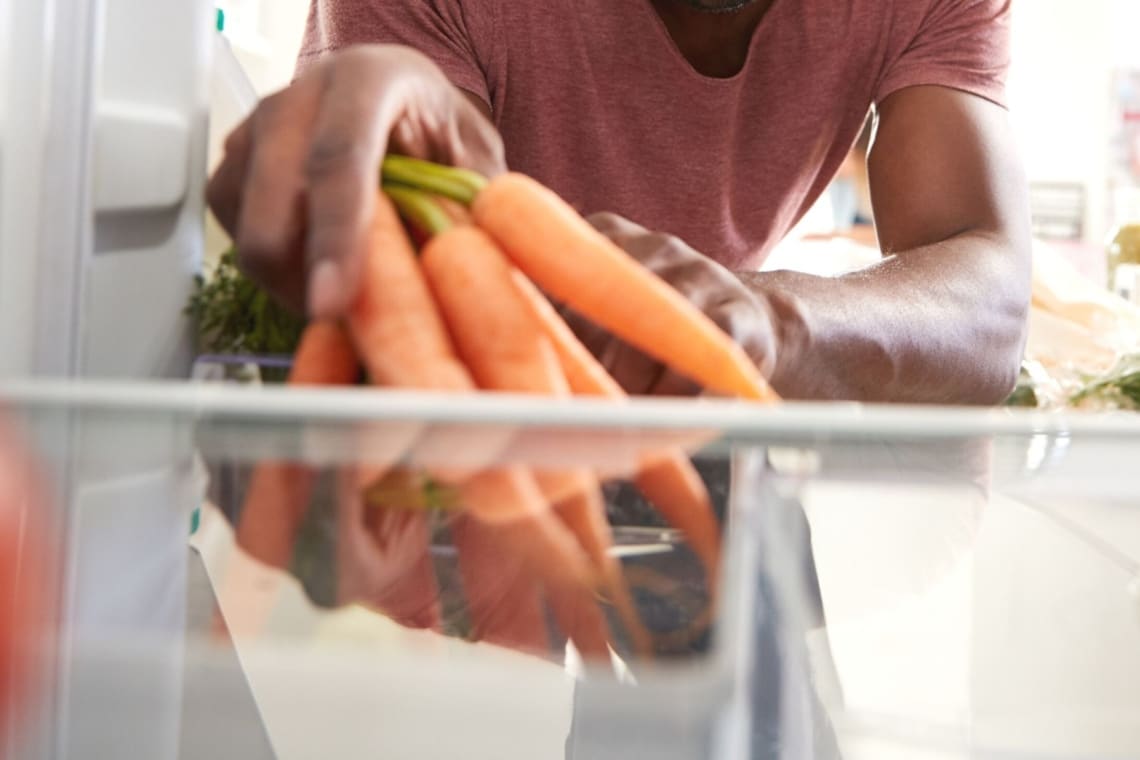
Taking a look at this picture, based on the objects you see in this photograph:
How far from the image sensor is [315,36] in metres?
1.23

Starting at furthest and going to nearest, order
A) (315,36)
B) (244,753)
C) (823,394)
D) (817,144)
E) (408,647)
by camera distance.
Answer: (817,144), (315,36), (823,394), (244,753), (408,647)

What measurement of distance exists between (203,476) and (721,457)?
16 cm

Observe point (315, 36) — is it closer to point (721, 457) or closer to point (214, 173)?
point (214, 173)

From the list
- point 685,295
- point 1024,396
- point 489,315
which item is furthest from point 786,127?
point 489,315

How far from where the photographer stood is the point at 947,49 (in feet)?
4.10

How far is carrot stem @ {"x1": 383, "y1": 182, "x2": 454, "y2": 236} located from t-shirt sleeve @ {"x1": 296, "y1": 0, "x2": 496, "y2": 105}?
0.68 m

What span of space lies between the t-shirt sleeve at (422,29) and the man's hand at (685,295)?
0.60 meters

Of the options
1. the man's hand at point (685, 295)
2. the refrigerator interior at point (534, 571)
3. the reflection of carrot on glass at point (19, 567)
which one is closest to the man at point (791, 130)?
the man's hand at point (685, 295)

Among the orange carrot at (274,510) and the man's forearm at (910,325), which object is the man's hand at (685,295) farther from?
the orange carrot at (274,510)

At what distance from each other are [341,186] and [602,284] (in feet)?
0.38

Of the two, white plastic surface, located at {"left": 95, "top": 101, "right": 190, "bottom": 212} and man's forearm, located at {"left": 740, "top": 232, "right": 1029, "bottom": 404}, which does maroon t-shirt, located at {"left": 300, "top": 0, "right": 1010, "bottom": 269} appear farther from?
white plastic surface, located at {"left": 95, "top": 101, "right": 190, "bottom": 212}

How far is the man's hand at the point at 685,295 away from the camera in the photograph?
1.82 ft

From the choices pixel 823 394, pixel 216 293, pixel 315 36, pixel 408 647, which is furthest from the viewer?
pixel 315 36

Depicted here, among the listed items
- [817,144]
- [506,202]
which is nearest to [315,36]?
[817,144]
